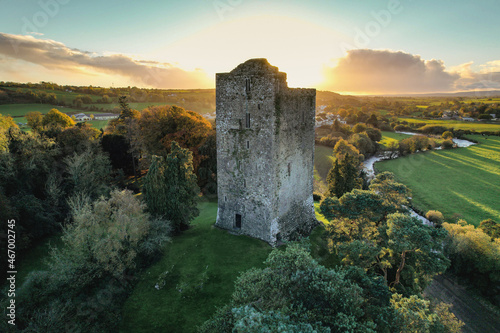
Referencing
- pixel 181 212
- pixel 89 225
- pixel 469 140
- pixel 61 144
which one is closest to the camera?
pixel 89 225

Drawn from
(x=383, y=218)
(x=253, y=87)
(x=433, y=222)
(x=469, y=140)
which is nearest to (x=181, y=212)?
(x=253, y=87)

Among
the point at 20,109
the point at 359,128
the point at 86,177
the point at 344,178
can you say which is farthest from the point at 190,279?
the point at 359,128

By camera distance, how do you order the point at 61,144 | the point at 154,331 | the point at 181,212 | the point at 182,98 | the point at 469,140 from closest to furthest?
1. the point at 154,331
2. the point at 181,212
3. the point at 61,144
4. the point at 469,140
5. the point at 182,98

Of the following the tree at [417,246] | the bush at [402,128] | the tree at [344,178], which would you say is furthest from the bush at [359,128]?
the tree at [417,246]

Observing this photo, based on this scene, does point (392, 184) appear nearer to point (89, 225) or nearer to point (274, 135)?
point (274, 135)

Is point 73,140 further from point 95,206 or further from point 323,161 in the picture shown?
point 323,161

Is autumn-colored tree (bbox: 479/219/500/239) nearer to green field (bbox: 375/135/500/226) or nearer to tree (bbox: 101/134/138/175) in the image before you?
green field (bbox: 375/135/500/226)

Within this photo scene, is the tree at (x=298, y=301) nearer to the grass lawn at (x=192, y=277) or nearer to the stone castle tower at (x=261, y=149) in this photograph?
the grass lawn at (x=192, y=277)
